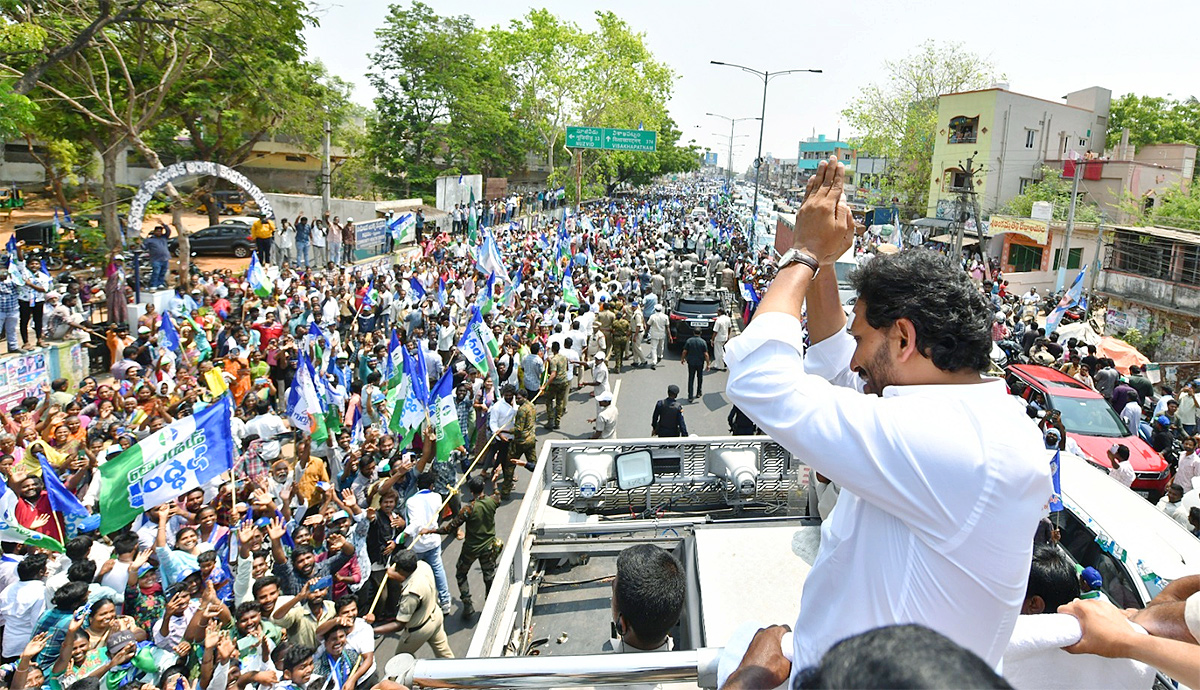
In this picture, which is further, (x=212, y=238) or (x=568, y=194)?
(x=568, y=194)

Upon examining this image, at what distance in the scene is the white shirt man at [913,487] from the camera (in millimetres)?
1298

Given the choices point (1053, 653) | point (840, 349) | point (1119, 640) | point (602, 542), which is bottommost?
point (602, 542)

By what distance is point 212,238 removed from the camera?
25.6 meters

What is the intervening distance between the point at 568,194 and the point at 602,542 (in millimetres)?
44251

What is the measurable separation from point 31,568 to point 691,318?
13683mm

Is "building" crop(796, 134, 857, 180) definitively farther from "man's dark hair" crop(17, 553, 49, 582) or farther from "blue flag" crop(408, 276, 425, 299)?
"man's dark hair" crop(17, 553, 49, 582)

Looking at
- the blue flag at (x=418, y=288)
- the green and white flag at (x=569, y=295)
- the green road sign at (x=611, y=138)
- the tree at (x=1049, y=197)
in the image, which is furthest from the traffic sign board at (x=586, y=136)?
the blue flag at (x=418, y=288)

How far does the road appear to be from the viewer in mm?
7055

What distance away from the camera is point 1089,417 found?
1067cm

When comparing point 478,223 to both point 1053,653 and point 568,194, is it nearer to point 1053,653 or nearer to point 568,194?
point 568,194

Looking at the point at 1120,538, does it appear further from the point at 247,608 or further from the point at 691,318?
the point at 691,318

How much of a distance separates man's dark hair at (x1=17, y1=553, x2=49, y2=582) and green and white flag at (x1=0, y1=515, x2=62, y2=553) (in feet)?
0.83

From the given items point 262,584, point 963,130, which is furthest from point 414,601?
point 963,130

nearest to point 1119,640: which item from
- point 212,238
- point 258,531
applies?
point 258,531
